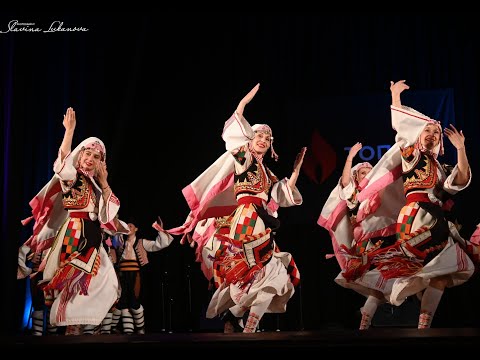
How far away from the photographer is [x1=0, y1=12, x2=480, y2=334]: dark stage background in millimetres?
7973

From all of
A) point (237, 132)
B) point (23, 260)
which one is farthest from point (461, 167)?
point (23, 260)

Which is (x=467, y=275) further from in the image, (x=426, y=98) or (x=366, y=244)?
(x=426, y=98)

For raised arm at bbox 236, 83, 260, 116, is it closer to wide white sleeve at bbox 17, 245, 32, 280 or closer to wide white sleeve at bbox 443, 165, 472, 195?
wide white sleeve at bbox 443, 165, 472, 195

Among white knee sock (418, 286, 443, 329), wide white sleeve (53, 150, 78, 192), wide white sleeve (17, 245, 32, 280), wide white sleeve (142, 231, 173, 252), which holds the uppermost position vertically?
wide white sleeve (53, 150, 78, 192)

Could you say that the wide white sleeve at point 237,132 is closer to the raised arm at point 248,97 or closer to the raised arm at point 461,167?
the raised arm at point 248,97

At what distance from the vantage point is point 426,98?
7977mm

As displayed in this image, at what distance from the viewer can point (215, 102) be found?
8.34m

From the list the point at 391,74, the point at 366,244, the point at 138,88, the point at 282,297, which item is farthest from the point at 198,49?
the point at 282,297

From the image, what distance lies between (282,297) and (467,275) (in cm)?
128

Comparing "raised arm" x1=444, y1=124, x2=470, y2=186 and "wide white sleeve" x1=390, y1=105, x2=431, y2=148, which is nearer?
"raised arm" x1=444, y1=124, x2=470, y2=186

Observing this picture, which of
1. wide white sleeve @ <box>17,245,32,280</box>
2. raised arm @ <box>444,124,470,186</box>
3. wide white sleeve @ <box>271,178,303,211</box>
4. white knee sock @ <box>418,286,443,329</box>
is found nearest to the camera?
white knee sock @ <box>418,286,443,329</box>

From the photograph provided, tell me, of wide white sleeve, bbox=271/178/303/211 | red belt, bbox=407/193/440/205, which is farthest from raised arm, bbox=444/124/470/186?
wide white sleeve, bbox=271/178/303/211

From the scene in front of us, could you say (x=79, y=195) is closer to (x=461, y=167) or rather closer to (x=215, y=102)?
(x=461, y=167)

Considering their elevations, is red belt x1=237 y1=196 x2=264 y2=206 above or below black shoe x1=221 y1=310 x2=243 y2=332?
above
